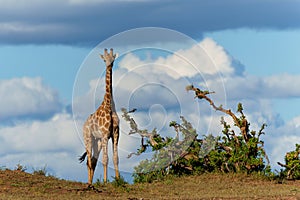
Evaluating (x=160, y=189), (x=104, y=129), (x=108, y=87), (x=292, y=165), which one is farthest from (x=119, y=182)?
(x=292, y=165)

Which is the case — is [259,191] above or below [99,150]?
below

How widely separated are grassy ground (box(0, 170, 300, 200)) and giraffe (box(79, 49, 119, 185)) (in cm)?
106

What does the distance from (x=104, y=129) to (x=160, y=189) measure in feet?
9.41

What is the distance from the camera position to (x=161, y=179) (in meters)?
20.8

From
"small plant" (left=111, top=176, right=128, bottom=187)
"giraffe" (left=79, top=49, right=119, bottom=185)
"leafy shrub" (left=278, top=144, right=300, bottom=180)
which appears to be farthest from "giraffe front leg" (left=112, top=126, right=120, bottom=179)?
"leafy shrub" (left=278, top=144, right=300, bottom=180)

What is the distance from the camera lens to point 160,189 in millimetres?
18297

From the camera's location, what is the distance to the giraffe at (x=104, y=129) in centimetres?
2002

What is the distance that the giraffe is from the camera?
2002 centimetres

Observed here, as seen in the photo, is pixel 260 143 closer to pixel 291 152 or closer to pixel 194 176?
pixel 291 152

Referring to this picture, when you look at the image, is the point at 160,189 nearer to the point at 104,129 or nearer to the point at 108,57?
the point at 104,129

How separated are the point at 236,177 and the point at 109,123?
166 inches

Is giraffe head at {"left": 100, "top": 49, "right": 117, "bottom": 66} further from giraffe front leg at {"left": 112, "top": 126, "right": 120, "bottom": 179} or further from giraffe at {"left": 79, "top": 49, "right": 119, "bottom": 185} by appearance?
giraffe front leg at {"left": 112, "top": 126, "right": 120, "bottom": 179}

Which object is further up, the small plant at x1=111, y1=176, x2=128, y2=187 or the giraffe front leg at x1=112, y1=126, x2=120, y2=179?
the giraffe front leg at x1=112, y1=126, x2=120, y2=179

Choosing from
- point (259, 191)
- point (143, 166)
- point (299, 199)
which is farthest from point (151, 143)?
point (299, 199)
